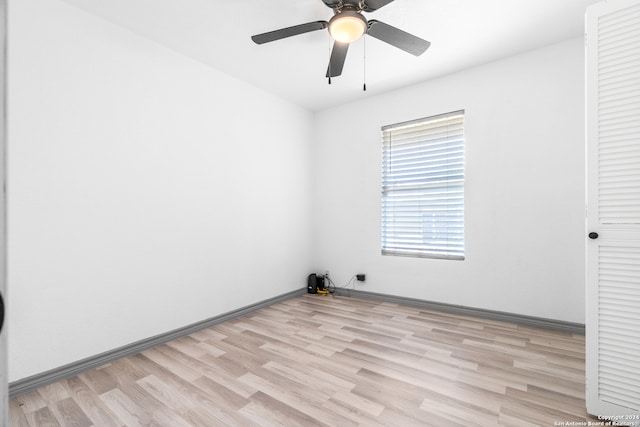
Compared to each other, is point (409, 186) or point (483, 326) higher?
point (409, 186)

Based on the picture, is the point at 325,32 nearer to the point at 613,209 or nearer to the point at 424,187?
the point at 424,187

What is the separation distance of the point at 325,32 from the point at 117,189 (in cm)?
226

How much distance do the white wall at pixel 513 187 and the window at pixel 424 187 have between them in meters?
0.10

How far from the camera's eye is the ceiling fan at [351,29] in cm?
185

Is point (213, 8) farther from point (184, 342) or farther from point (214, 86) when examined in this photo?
point (184, 342)

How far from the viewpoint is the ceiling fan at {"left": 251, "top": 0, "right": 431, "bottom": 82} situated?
185 cm

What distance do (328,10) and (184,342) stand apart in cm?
317

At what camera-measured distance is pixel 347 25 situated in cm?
190

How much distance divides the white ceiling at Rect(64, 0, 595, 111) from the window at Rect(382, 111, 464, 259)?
0.67 m

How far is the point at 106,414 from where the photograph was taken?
5.42 ft

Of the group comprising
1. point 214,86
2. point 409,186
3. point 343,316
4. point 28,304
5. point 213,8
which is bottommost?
point 343,316

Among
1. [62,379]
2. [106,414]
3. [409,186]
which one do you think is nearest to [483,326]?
[409,186]

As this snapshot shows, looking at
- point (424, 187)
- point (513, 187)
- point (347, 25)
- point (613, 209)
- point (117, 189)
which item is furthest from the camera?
point (424, 187)

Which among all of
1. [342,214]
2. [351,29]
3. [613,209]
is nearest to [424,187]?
[342,214]
